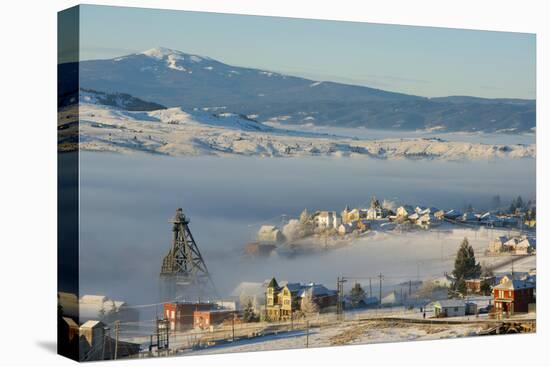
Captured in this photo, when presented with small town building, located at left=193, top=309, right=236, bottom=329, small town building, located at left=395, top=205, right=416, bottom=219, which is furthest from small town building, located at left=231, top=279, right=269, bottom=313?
small town building, located at left=395, top=205, right=416, bottom=219

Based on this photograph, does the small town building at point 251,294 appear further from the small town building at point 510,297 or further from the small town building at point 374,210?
the small town building at point 510,297

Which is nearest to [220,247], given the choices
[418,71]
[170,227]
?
[170,227]

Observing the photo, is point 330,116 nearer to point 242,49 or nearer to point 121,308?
point 242,49

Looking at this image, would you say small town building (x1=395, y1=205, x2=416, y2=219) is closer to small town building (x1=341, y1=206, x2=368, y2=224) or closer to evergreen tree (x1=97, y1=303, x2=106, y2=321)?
small town building (x1=341, y1=206, x2=368, y2=224)

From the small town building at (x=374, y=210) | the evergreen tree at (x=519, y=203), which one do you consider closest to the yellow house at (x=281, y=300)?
the small town building at (x=374, y=210)

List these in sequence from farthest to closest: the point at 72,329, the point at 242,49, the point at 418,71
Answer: the point at 418,71, the point at 242,49, the point at 72,329

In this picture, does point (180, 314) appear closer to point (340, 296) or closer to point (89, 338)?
point (89, 338)

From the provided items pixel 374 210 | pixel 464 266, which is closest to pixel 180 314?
pixel 374 210
